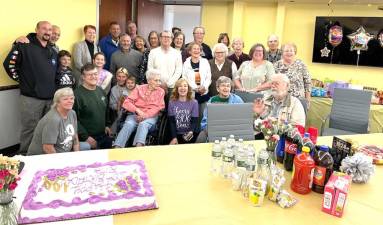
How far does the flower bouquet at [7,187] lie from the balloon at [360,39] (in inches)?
241

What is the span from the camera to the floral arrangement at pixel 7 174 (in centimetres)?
110

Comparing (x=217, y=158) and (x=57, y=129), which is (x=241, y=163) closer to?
(x=217, y=158)

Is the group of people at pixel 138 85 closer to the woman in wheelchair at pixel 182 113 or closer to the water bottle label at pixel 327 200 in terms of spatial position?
the woman in wheelchair at pixel 182 113

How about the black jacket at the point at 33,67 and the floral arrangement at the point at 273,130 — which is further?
the black jacket at the point at 33,67

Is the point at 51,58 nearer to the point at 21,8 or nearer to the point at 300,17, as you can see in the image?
the point at 21,8

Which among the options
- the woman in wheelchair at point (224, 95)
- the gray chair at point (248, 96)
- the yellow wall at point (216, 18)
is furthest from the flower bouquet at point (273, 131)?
the yellow wall at point (216, 18)

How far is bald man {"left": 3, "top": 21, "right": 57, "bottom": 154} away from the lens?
3416mm

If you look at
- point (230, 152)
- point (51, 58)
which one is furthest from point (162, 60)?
point (230, 152)

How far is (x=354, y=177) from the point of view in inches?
69.2

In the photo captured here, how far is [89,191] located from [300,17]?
19.9ft

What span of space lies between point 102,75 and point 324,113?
3087 millimetres

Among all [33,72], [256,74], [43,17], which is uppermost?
[43,17]

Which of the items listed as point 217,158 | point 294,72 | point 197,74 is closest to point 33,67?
point 197,74

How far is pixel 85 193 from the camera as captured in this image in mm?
1419
